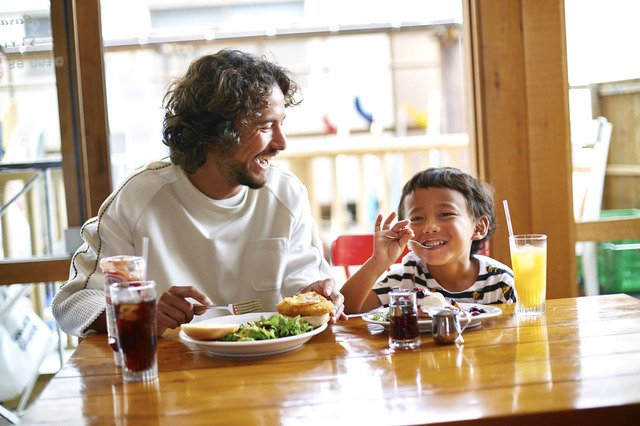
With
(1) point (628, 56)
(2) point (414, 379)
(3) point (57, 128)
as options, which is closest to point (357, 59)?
(1) point (628, 56)

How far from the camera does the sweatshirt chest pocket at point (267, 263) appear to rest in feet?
6.41

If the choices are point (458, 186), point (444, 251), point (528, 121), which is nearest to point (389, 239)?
point (444, 251)

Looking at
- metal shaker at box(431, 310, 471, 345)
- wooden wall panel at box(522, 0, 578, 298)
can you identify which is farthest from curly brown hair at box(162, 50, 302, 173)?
wooden wall panel at box(522, 0, 578, 298)

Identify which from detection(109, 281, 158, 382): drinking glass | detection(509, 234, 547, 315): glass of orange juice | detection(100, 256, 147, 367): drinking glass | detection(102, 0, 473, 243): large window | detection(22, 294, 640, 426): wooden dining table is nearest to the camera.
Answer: detection(22, 294, 640, 426): wooden dining table

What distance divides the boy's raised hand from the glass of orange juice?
0.28 meters

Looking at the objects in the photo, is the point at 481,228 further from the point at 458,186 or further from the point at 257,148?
the point at 257,148

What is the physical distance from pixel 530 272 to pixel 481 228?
0.50 meters

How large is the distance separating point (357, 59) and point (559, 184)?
4.04 meters

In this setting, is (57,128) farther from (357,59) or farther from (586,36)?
(357,59)

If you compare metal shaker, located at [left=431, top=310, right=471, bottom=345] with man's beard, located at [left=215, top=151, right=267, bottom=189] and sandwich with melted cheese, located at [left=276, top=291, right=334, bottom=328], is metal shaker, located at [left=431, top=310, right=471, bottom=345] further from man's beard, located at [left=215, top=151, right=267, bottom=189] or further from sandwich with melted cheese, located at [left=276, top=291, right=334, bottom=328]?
man's beard, located at [left=215, top=151, right=267, bottom=189]

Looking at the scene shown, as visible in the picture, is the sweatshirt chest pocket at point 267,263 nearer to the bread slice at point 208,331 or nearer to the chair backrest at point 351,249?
the chair backrest at point 351,249

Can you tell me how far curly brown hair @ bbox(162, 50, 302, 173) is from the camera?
1.98 m

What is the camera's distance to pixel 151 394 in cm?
115

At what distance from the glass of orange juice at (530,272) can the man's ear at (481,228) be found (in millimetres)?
442
